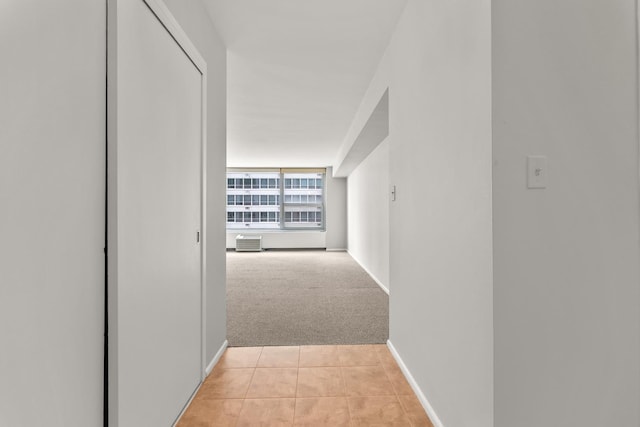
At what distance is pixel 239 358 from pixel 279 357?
0.30 m

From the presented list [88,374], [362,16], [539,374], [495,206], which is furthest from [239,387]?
[362,16]

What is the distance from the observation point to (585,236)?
4.12ft

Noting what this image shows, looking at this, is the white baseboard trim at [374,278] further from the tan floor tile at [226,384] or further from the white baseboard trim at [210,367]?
the tan floor tile at [226,384]

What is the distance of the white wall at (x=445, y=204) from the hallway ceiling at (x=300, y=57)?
0.33 m

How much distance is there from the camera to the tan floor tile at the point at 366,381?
6.97ft

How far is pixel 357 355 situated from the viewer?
2.66m

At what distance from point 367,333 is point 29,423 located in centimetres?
259

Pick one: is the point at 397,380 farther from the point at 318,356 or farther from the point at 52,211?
the point at 52,211

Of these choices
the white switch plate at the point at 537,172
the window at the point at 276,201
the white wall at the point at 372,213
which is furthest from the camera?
the window at the point at 276,201

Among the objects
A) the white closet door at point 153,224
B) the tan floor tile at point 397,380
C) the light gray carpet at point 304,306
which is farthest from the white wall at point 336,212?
the white closet door at point 153,224

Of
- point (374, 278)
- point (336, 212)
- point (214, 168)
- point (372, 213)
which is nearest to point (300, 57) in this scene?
point (214, 168)

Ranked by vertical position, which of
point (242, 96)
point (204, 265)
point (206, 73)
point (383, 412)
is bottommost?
point (383, 412)

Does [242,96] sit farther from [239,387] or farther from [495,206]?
[495,206]

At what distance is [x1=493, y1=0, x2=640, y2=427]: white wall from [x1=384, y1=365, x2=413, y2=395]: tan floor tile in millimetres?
990
